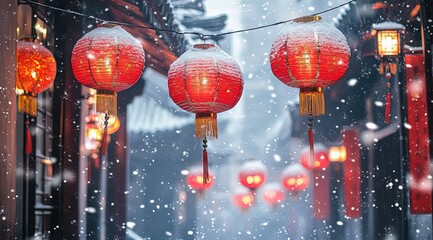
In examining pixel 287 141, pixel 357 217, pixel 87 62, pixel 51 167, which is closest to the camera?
pixel 87 62

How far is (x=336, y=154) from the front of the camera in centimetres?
1415

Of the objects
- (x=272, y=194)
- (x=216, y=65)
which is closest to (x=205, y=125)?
(x=216, y=65)

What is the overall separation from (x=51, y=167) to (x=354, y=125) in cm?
697

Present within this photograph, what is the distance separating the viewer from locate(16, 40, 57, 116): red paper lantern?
551 cm

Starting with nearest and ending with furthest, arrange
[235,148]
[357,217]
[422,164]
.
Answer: [422,164], [357,217], [235,148]

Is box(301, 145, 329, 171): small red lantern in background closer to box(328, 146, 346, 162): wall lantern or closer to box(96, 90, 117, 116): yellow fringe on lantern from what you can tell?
box(328, 146, 346, 162): wall lantern

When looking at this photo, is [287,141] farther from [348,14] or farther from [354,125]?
[348,14]

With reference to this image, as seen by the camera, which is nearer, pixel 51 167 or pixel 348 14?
pixel 51 167

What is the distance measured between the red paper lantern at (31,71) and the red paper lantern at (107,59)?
0.93 feet

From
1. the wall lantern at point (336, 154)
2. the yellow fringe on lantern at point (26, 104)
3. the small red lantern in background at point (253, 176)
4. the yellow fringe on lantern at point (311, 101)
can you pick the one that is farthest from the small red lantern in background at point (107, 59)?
the small red lantern in background at point (253, 176)

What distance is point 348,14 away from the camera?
36.2 feet

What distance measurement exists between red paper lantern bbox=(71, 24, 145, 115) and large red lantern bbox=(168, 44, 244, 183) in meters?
0.33

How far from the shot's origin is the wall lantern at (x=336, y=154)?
13.9 m

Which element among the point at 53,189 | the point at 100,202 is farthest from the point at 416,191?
the point at 100,202
